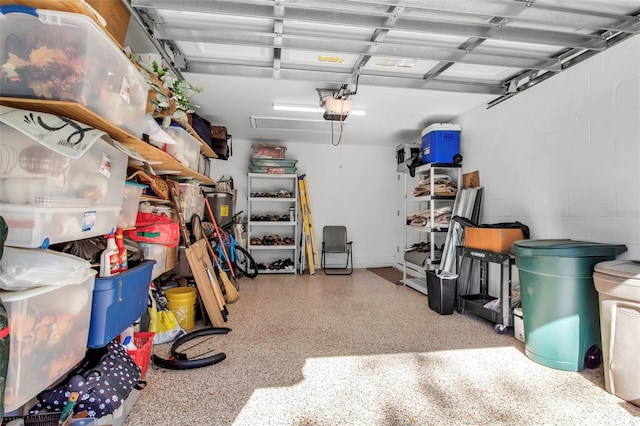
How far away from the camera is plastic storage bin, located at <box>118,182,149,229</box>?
1809mm

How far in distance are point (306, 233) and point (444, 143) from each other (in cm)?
267

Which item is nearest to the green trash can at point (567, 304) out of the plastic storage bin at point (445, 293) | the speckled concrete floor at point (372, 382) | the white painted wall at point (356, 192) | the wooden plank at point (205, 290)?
the speckled concrete floor at point (372, 382)

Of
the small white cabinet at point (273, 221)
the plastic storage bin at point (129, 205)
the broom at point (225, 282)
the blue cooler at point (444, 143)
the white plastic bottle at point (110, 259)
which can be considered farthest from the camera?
the small white cabinet at point (273, 221)

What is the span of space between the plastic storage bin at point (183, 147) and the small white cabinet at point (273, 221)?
2154 mm

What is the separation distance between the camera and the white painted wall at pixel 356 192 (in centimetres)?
581

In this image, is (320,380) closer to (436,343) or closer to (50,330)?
(436,343)

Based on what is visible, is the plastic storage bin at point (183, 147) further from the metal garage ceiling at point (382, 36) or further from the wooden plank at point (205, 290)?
the wooden plank at point (205, 290)

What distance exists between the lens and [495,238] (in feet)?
9.22

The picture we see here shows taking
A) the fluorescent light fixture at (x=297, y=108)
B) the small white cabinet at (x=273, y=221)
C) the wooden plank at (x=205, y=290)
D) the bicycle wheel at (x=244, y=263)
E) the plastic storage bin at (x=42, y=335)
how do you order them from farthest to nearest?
the small white cabinet at (x=273, y=221)
the bicycle wheel at (x=244, y=263)
the fluorescent light fixture at (x=297, y=108)
the wooden plank at (x=205, y=290)
the plastic storage bin at (x=42, y=335)

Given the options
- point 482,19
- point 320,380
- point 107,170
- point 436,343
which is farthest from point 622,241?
point 107,170

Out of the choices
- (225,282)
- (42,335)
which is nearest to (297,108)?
(225,282)

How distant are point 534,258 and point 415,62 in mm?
1882

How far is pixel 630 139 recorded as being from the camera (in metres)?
2.11

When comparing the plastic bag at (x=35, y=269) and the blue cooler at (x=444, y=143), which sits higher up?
the blue cooler at (x=444, y=143)
